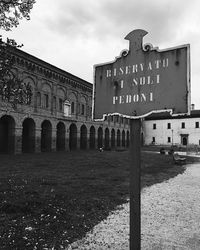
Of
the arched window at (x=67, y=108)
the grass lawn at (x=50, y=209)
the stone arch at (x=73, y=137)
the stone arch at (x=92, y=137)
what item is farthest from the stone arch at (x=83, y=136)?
the grass lawn at (x=50, y=209)

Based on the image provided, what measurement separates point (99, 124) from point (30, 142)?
18150mm

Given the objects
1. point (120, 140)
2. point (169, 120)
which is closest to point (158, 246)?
point (120, 140)

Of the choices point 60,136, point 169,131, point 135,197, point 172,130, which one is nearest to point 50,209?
point 135,197

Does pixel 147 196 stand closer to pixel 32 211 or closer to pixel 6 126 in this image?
pixel 32 211

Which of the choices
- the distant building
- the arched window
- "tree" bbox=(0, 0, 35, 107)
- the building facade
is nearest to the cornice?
the building facade

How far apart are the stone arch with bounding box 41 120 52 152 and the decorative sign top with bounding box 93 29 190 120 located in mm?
30238

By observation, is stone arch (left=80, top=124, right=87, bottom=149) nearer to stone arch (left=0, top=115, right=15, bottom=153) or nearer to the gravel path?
stone arch (left=0, top=115, right=15, bottom=153)

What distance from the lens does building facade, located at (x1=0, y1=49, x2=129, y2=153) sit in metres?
27.5

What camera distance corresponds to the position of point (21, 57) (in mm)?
27672

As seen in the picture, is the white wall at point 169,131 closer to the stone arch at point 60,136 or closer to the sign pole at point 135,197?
the stone arch at point 60,136

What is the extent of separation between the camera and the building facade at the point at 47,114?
27.5m

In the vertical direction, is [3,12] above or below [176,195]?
above

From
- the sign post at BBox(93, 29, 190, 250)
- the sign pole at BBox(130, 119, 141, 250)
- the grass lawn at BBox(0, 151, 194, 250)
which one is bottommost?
the grass lawn at BBox(0, 151, 194, 250)

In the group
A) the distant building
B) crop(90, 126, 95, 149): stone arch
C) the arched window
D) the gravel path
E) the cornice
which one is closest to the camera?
the gravel path
